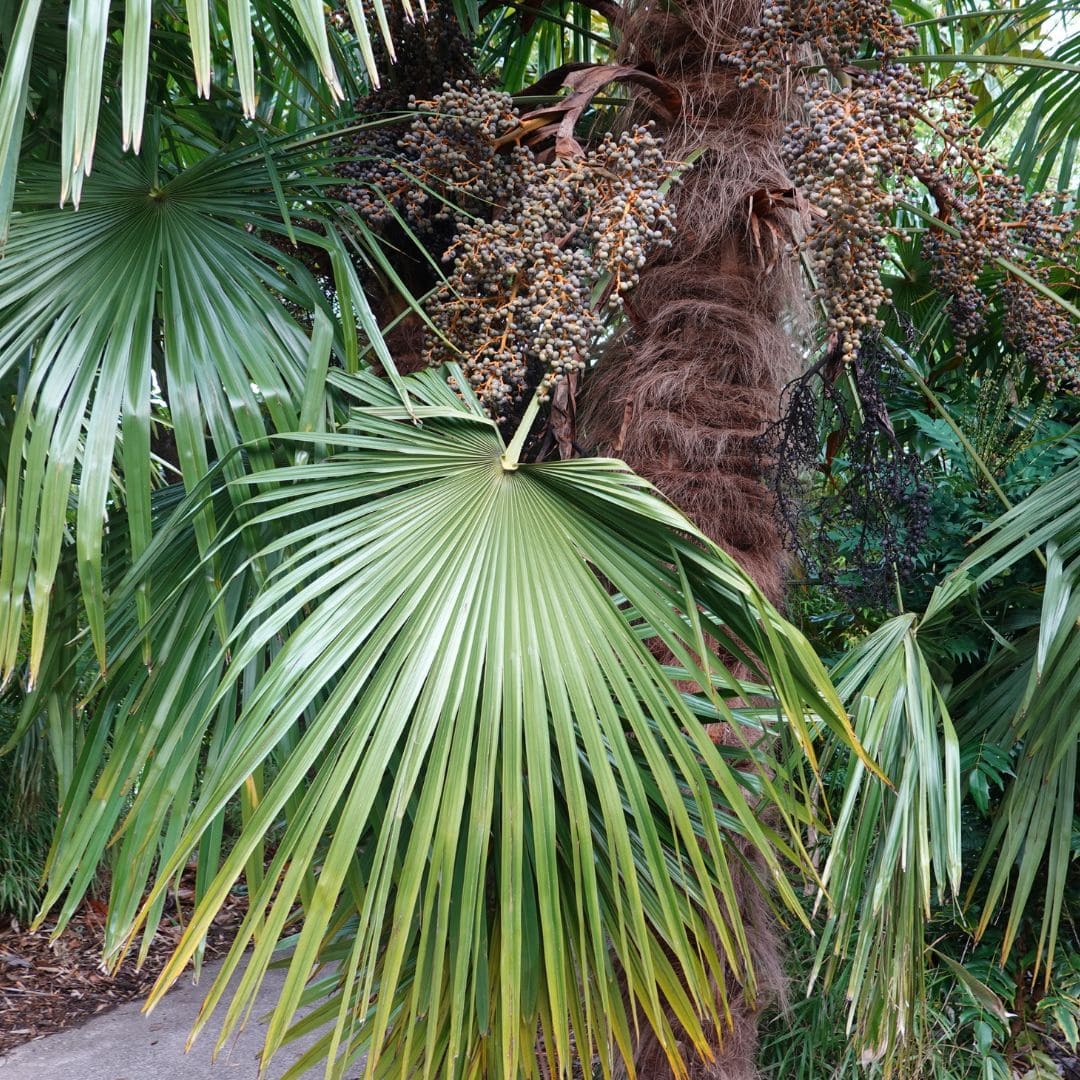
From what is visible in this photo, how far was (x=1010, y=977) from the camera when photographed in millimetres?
2812

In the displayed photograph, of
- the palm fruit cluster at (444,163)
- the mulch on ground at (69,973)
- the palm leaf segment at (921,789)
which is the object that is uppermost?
the palm fruit cluster at (444,163)

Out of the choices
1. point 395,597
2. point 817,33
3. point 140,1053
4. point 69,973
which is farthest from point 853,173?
point 69,973

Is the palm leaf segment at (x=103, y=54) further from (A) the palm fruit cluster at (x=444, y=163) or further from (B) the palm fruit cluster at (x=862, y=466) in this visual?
(B) the palm fruit cluster at (x=862, y=466)

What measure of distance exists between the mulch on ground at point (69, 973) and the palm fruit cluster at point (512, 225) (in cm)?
239

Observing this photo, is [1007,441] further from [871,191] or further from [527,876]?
[527,876]

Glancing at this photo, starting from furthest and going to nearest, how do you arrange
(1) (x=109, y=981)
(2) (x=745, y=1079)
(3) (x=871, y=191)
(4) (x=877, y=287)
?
(1) (x=109, y=981) → (2) (x=745, y=1079) → (4) (x=877, y=287) → (3) (x=871, y=191)

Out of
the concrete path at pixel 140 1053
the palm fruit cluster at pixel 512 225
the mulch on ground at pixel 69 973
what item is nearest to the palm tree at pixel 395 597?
the palm fruit cluster at pixel 512 225

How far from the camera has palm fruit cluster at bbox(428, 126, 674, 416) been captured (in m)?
1.52

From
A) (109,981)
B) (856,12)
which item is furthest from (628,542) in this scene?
(109,981)

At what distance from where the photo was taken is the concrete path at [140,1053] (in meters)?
2.92

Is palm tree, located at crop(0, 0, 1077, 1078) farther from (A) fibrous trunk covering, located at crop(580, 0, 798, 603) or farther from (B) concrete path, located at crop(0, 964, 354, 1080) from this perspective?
(B) concrete path, located at crop(0, 964, 354, 1080)

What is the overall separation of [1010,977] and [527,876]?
7.12 ft

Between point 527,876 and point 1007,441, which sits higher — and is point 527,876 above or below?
below

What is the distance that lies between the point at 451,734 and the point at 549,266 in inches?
30.9
